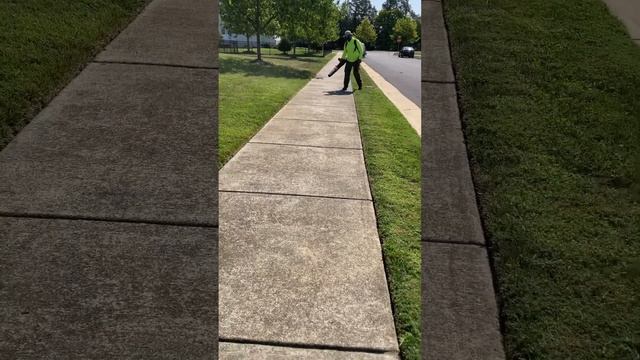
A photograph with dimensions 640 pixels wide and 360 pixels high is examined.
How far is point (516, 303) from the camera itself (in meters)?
2.41

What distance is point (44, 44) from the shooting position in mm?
Answer: 5035

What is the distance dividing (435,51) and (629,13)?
10.3 ft

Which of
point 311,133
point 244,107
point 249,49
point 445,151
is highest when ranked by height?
point 249,49

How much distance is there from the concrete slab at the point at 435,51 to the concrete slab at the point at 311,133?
4.10 feet

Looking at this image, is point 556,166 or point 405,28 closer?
point 556,166

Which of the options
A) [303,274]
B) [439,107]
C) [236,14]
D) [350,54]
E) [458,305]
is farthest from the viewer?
[236,14]

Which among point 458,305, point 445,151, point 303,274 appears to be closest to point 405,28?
point 445,151

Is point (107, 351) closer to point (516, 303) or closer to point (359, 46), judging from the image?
point (516, 303)

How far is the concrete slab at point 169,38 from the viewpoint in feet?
16.5

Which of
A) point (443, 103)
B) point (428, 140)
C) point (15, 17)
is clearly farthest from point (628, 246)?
point (15, 17)

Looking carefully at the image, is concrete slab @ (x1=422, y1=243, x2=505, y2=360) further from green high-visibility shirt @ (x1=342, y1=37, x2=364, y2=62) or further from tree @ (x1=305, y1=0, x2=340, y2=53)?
tree @ (x1=305, y1=0, x2=340, y2=53)

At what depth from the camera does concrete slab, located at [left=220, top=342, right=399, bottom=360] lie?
2.15 meters

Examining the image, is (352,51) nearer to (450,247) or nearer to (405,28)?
(450,247)

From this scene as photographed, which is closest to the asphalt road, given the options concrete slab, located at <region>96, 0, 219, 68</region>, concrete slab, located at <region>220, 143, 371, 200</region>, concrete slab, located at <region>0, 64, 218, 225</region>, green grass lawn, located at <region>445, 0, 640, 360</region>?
green grass lawn, located at <region>445, 0, 640, 360</region>
